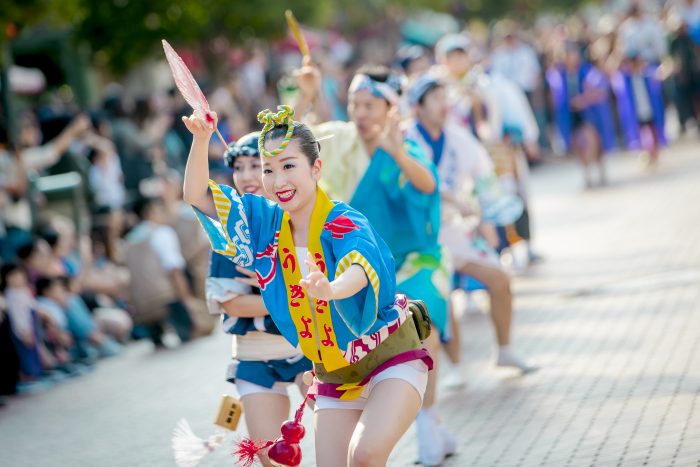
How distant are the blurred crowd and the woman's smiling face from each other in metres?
2.67

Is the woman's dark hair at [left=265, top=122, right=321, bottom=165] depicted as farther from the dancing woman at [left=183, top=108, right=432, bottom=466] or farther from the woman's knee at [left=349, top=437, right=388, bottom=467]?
the woman's knee at [left=349, top=437, right=388, bottom=467]

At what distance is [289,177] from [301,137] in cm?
19

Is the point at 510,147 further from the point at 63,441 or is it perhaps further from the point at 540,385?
the point at 63,441

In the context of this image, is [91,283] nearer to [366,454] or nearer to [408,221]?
[408,221]

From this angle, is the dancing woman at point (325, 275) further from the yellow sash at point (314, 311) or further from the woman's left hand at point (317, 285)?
the woman's left hand at point (317, 285)

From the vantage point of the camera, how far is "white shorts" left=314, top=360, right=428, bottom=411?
4938 millimetres

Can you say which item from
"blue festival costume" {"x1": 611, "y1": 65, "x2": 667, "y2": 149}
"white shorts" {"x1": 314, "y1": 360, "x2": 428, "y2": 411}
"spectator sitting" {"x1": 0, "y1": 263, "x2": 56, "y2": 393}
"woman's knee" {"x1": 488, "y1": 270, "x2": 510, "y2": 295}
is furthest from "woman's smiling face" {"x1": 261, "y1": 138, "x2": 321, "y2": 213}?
"blue festival costume" {"x1": 611, "y1": 65, "x2": 667, "y2": 149}

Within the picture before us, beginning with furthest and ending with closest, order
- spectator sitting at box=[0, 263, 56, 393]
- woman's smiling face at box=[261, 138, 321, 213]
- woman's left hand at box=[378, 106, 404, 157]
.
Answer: spectator sitting at box=[0, 263, 56, 393] < woman's left hand at box=[378, 106, 404, 157] < woman's smiling face at box=[261, 138, 321, 213]

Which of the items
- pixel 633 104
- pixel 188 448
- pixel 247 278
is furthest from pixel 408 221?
pixel 633 104

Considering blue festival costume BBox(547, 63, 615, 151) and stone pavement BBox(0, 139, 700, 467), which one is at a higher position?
blue festival costume BBox(547, 63, 615, 151)

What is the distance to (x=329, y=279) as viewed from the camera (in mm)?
4973

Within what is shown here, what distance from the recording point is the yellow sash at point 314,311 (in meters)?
4.96

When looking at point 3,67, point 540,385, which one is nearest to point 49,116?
point 3,67

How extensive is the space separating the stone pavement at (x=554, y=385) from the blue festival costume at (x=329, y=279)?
1.67 m
